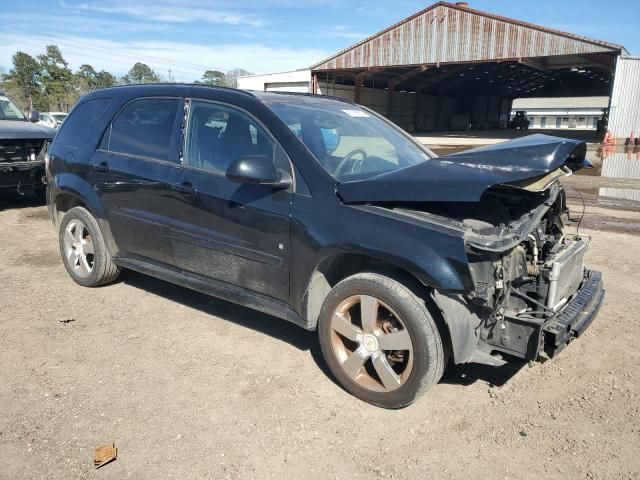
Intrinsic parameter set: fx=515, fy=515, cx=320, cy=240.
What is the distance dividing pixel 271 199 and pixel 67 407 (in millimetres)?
1778

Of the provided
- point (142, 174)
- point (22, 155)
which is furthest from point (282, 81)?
point (142, 174)

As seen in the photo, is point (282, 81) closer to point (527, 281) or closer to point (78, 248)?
point (78, 248)

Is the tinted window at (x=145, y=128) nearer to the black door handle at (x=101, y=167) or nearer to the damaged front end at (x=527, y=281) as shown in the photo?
the black door handle at (x=101, y=167)

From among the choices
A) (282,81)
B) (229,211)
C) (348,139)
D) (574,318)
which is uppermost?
(282,81)

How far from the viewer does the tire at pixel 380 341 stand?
2.88 metres

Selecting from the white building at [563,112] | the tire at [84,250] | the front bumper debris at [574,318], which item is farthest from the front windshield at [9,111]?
the white building at [563,112]

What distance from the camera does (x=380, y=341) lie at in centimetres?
304

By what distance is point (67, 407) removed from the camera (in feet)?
10.2

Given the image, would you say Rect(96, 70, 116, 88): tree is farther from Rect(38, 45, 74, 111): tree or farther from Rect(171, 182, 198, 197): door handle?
Rect(171, 182, 198, 197): door handle

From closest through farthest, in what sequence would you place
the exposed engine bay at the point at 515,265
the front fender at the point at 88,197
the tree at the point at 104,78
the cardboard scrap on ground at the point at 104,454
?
the cardboard scrap on ground at the point at 104,454 < the exposed engine bay at the point at 515,265 < the front fender at the point at 88,197 < the tree at the point at 104,78

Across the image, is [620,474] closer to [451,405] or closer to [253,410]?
[451,405]

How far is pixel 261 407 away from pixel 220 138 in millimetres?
1938

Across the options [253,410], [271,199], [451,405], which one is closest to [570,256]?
[451,405]

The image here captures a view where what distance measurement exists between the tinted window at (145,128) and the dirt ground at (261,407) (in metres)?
1.41
